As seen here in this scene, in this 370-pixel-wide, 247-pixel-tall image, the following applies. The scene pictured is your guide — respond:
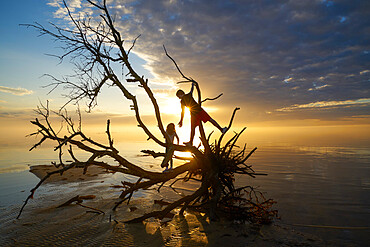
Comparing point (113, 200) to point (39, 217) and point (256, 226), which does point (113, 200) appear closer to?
point (39, 217)

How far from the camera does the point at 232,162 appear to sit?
5.68 meters

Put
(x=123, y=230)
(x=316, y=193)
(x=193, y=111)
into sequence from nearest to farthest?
(x=123, y=230), (x=193, y=111), (x=316, y=193)

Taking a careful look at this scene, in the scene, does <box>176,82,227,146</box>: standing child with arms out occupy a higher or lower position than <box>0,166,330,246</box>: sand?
higher

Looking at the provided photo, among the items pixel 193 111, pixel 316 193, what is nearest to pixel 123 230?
pixel 193 111

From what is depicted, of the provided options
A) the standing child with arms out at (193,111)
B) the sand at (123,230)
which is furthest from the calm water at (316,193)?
the standing child with arms out at (193,111)

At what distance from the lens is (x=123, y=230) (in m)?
4.41

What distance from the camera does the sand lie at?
3.92m

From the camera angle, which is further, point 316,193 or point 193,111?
point 316,193

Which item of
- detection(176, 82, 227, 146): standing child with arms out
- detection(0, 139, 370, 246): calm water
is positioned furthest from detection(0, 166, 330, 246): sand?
detection(176, 82, 227, 146): standing child with arms out

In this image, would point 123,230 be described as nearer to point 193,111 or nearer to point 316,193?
point 193,111

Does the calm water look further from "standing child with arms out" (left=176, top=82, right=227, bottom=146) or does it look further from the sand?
"standing child with arms out" (left=176, top=82, right=227, bottom=146)

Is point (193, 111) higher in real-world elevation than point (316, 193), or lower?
higher

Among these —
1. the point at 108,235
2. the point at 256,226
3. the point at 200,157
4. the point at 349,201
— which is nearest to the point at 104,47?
the point at 200,157

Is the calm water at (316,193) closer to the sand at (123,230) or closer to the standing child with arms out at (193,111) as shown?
the sand at (123,230)
